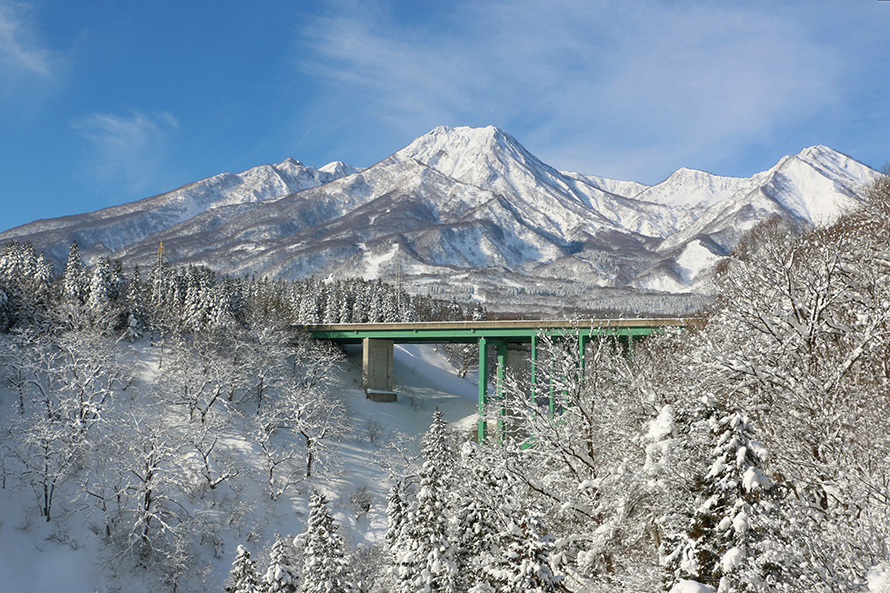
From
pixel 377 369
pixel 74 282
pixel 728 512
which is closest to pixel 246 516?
pixel 377 369

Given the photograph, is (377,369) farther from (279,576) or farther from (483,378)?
(279,576)

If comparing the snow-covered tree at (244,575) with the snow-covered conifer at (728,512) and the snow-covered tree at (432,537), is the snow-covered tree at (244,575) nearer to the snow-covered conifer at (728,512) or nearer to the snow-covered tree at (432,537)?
the snow-covered tree at (432,537)

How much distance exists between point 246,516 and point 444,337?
31649 millimetres

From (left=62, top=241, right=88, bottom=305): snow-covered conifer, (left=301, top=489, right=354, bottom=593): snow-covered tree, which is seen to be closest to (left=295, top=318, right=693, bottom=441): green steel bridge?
(left=62, top=241, right=88, bottom=305): snow-covered conifer

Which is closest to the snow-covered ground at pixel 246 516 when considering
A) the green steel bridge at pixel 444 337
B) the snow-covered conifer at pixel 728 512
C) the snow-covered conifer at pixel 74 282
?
the green steel bridge at pixel 444 337

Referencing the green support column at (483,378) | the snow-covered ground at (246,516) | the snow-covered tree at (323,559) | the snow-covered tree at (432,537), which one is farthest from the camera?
the green support column at (483,378)

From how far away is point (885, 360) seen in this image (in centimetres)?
1431

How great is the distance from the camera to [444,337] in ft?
225

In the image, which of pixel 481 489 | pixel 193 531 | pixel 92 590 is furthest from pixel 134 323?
pixel 481 489

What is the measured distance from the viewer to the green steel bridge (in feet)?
194

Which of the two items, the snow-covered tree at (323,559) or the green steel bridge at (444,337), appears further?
the green steel bridge at (444,337)

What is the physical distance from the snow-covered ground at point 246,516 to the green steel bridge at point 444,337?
304 centimetres

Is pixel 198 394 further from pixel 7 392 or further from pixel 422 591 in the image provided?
pixel 422 591

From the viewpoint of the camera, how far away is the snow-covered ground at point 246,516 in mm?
32594
